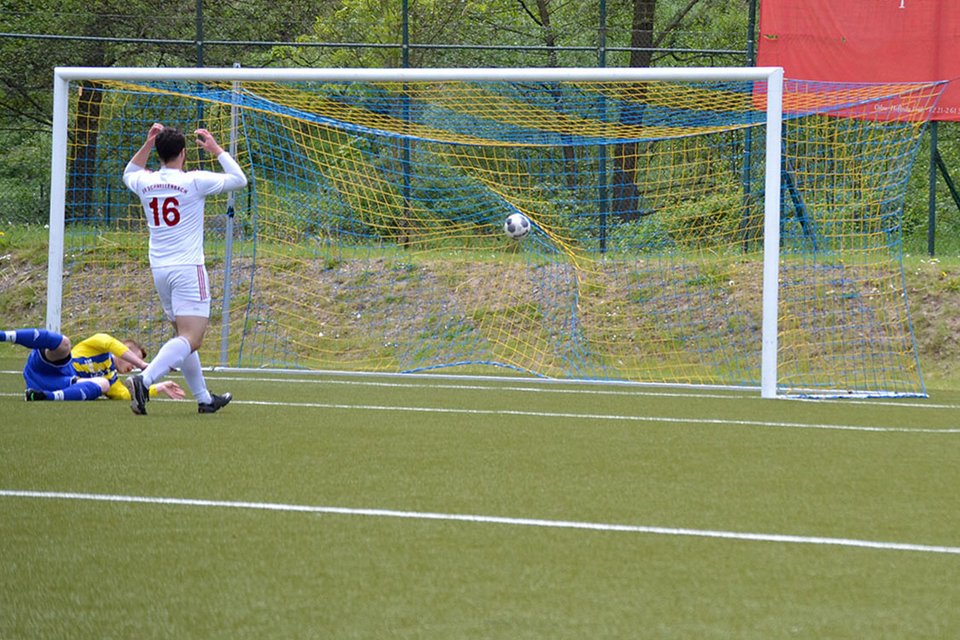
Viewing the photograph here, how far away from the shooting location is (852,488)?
602 cm

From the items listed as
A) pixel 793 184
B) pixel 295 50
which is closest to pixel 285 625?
pixel 793 184

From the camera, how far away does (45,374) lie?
9.22 metres

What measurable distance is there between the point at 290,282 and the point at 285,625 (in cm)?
1226

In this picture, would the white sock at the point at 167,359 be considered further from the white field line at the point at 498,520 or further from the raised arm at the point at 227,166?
the white field line at the point at 498,520

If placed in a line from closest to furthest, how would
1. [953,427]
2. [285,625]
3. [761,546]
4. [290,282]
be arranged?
[285,625] < [761,546] < [953,427] < [290,282]

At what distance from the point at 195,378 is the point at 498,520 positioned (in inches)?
152

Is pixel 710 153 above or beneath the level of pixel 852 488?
above

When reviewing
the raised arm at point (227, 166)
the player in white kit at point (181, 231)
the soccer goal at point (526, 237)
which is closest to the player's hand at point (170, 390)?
the player in white kit at point (181, 231)

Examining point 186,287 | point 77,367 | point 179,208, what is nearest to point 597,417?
point 186,287

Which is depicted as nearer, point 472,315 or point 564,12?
point 472,315

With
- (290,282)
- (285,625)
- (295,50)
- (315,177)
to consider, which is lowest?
(285,625)

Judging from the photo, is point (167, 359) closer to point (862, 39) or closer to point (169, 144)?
point (169, 144)

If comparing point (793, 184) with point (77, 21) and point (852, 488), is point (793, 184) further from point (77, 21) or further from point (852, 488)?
point (77, 21)

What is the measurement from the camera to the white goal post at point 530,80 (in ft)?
34.2
